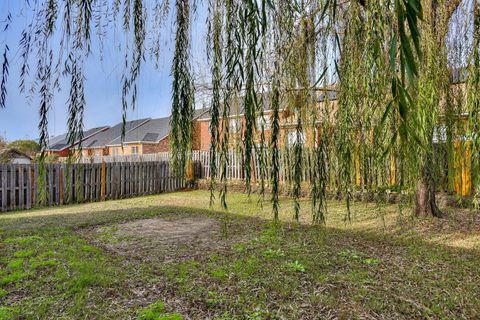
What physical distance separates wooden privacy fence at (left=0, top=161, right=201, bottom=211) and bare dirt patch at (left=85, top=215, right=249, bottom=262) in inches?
45.2

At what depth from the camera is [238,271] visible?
280cm

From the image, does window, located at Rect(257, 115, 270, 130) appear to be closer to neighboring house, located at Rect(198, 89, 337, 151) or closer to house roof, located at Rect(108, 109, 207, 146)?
neighboring house, located at Rect(198, 89, 337, 151)

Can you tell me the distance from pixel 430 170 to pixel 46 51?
282 cm

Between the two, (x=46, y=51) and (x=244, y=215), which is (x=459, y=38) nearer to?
(x=46, y=51)

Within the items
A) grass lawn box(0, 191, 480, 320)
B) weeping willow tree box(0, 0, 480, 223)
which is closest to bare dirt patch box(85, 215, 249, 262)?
grass lawn box(0, 191, 480, 320)

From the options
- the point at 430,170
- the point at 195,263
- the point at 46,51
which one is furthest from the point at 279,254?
the point at 46,51

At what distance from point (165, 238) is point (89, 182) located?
5045mm

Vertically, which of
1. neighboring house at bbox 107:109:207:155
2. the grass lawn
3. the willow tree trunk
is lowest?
the grass lawn

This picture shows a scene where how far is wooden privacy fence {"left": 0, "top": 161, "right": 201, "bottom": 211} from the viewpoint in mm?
6758

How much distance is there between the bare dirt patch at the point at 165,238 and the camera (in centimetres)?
338

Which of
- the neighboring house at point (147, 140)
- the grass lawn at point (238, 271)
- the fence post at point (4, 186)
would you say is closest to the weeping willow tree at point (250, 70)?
the grass lawn at point (238, 271)

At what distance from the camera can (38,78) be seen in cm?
103

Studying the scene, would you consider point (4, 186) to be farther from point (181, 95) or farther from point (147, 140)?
point (147, 140)

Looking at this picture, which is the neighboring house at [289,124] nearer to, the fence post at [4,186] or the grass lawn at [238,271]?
the grass lawn at [238,271]
